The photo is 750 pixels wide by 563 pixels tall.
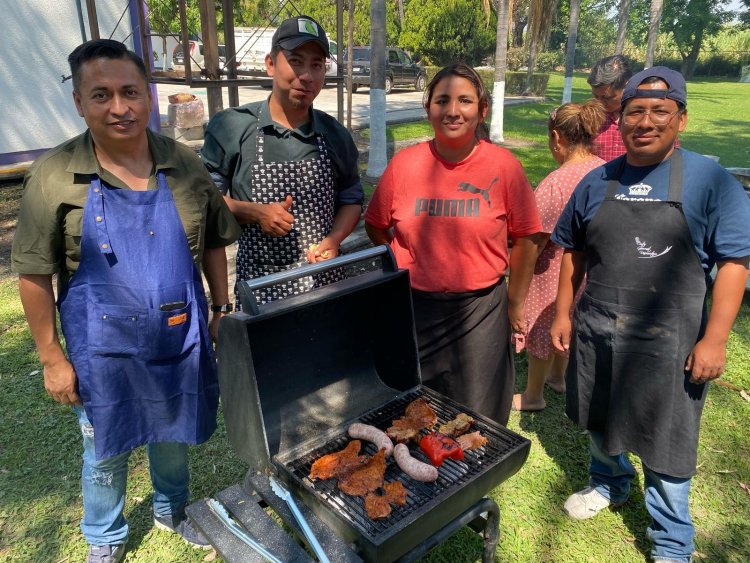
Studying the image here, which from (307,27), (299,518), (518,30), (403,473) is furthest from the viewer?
(518,30)

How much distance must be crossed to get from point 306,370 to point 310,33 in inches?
52.3

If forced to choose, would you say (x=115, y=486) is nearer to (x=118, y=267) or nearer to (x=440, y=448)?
Result: (x=118, y=267)

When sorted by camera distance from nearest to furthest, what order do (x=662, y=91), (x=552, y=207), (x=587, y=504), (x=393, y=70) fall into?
(x=662, y=91) < (x=587, y=504) < (x=552, y=207) < (x=393, y=70)

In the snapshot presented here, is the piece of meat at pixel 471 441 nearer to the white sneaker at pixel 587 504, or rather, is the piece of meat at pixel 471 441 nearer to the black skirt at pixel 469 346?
the black skirt at pixel 469 346

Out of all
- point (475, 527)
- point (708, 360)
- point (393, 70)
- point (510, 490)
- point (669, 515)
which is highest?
point (393, 70)

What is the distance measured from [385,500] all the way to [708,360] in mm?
1269

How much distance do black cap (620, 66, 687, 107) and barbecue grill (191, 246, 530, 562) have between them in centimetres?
109

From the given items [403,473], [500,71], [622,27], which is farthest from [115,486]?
[622,27]

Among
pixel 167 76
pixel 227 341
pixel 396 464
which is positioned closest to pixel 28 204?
pixel 227 341

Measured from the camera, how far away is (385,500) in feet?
5.69

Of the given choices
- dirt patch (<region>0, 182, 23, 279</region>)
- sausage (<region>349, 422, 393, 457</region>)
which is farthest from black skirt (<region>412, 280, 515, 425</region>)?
dirt patch (<region>0, 182, 23, 279</region>)

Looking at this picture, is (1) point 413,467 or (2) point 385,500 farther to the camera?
(1) point 413,467

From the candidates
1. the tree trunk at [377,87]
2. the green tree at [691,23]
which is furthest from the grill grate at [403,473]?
the green tree at [691,23]

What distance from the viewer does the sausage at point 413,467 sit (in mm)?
1837
